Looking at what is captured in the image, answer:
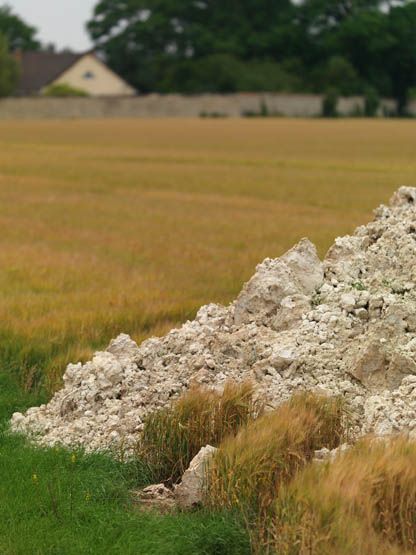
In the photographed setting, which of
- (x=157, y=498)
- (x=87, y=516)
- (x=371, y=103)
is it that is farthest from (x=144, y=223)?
(x=371, y=103)

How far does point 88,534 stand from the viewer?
5055 mm

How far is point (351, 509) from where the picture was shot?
457cm

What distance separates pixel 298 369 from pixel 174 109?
3594 inches

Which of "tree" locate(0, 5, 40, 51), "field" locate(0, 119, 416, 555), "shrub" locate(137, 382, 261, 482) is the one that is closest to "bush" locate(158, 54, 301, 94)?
"tree" locate(0, 5, 40, 51)

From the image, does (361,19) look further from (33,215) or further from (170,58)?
(33,215)

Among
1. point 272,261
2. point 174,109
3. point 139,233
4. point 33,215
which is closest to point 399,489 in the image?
point 272,261

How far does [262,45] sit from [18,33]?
44.6 metres

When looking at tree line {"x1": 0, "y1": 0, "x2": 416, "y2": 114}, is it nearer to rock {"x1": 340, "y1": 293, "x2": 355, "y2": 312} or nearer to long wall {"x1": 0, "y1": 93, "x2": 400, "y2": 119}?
long wall {"x1": 0, "y1": 93, "x2": 400, "y2": 119}

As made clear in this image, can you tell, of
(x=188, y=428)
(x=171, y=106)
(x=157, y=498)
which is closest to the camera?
(x=157, y=498)

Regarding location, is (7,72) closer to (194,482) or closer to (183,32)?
(183,32)

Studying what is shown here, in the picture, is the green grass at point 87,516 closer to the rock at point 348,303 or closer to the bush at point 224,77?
the rock at point 348,303

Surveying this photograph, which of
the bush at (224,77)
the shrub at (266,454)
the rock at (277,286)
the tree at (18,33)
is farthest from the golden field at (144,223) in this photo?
the tree at (18,33)

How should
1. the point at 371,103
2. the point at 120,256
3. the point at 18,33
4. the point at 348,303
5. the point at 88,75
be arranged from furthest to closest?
the point at 18,33 < the point at 88,75 < the point at 371,103 < the point at 120,256 < the point at 348,303

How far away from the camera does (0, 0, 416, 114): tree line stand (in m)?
108
